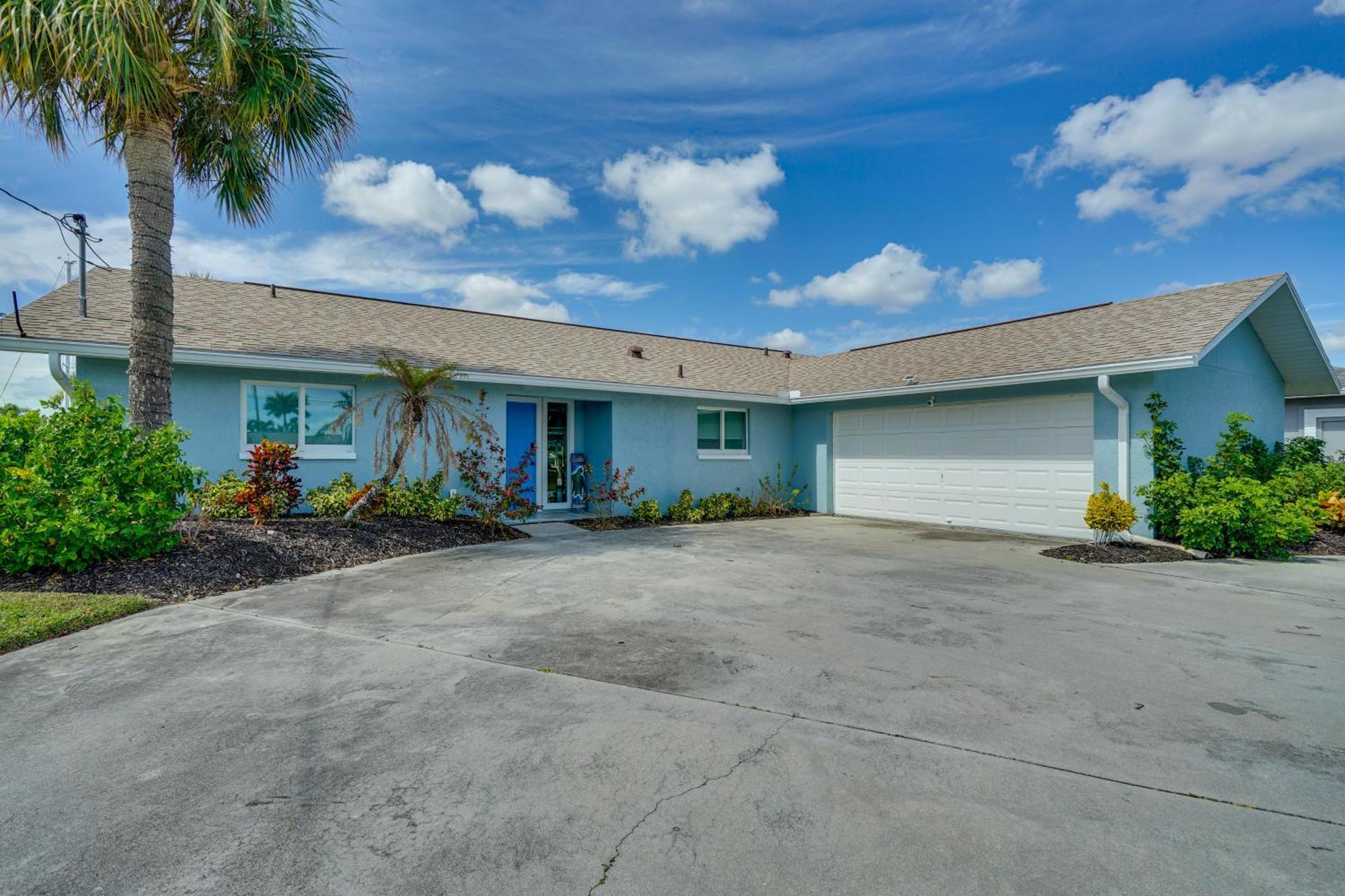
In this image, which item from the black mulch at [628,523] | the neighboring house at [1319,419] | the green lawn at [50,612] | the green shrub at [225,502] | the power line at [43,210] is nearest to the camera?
the green lawn at [50,612]

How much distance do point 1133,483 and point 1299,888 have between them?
31.7ft

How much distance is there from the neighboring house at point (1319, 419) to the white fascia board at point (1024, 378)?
1299 centimetres

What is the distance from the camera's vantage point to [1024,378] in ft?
37.0

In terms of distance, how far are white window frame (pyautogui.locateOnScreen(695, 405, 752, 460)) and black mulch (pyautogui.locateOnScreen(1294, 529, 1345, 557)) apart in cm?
999

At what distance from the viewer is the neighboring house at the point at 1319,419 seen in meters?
18.0

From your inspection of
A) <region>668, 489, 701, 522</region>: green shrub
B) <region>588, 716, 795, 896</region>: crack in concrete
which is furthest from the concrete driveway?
<region>668, 489, 701, 522</region>: green shrub

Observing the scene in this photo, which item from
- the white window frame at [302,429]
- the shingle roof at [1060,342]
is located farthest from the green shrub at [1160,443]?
the white window frame at [302,429]

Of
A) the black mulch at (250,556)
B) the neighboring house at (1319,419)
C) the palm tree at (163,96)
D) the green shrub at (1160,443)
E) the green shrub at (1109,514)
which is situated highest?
the palm tree at (163,96)

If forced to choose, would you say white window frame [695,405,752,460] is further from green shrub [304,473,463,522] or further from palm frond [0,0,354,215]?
palm frond [0,0,354,215]

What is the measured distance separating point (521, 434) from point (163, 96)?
305 inches

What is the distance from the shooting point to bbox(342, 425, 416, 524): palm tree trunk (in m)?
9.77

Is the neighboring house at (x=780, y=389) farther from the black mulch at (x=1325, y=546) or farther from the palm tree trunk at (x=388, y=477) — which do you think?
the black mulch at (x=1325, y=546)

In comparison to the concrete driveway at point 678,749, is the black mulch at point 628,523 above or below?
above

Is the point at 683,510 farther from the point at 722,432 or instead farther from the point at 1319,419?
the point at 1319,419
